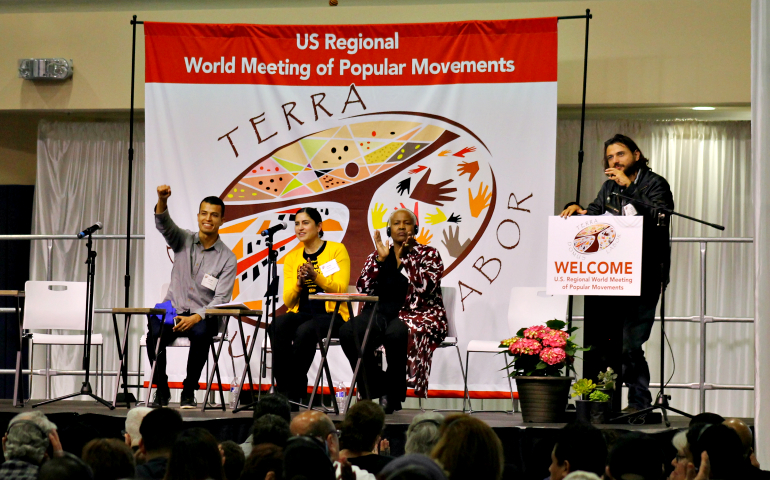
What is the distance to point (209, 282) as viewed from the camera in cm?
584

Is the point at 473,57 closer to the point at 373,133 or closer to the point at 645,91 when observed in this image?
the point at 373,133

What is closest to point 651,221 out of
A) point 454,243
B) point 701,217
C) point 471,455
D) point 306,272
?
point 454,243

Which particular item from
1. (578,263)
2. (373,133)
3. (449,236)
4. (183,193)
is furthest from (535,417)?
(183,193)

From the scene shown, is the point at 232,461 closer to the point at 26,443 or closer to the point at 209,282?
the point at 26,443

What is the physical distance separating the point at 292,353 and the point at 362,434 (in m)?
2.62

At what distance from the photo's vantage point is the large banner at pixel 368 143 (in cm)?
645

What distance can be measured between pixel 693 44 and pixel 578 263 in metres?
2.77

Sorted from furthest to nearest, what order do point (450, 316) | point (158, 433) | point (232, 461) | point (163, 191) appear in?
point (450, 316) < point (163, 191) < point (158, 433) < point (232, 461)

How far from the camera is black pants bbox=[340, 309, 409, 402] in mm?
5508

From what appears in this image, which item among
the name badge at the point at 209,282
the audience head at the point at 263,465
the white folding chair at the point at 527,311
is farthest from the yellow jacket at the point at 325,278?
the audience head at the point at 263,465

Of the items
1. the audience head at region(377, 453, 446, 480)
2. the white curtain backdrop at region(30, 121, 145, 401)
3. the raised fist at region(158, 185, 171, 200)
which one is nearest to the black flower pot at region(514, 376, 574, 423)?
the raised fist at region(158, 185, 171, 200)

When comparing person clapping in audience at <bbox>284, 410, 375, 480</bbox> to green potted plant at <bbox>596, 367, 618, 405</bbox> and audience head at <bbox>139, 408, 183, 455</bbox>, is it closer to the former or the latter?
audience head at <bbox>139, 408, 183, 455</bbox>

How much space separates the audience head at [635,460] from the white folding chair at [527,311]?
334 cm

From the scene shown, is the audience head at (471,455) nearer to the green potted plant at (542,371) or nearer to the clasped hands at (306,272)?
the green potted plant at (542,371)
